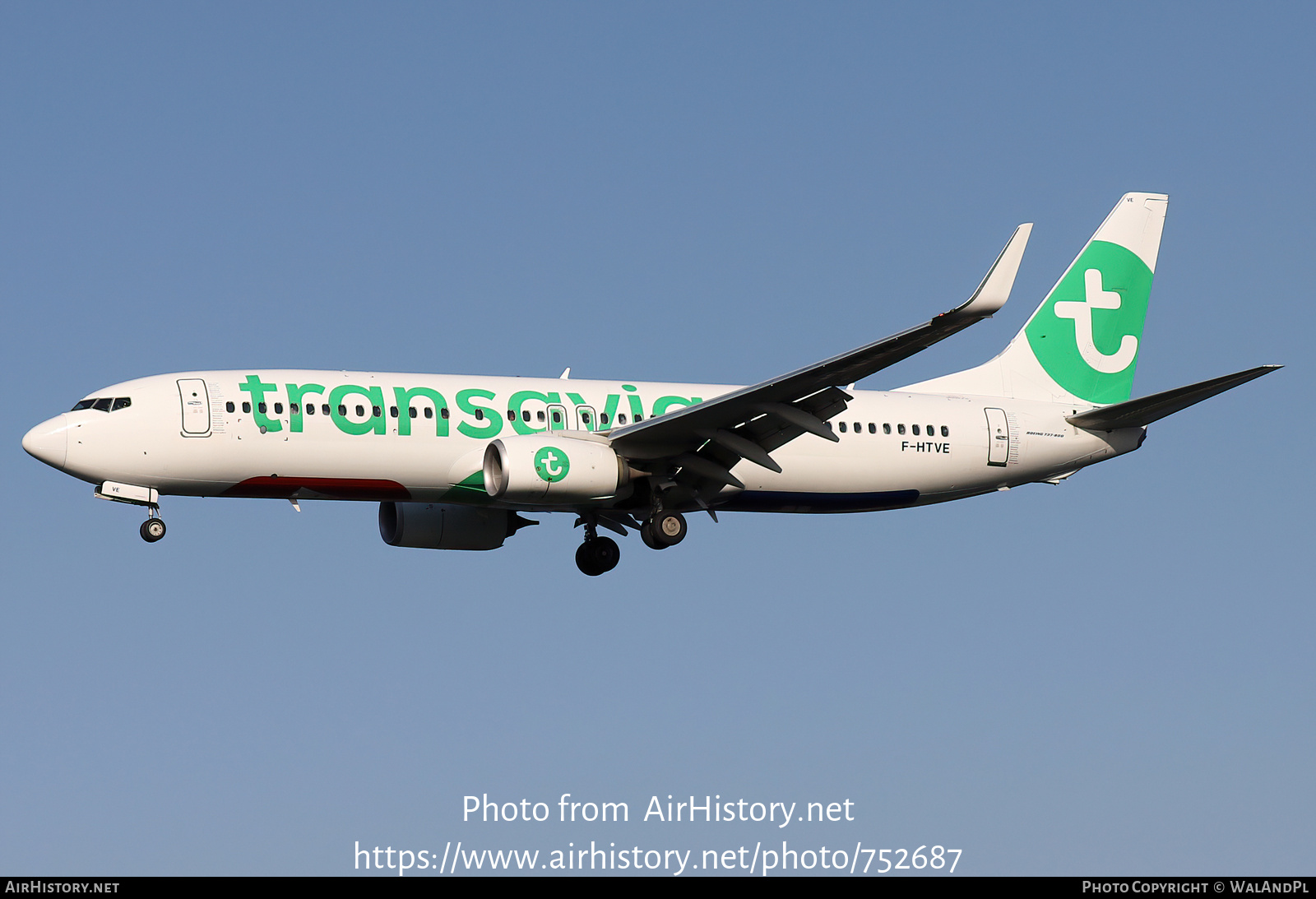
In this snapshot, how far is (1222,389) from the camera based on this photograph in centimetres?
3703

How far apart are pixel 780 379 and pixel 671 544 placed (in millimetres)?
6265

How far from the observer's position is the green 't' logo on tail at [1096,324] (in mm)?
44500

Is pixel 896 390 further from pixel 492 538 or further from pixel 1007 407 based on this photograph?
pixel 492 538

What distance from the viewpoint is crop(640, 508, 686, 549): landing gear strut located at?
3950 cm

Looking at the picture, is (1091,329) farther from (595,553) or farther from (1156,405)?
(595,553)

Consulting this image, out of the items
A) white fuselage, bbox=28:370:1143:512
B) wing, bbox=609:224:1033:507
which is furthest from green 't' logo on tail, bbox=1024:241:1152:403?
wing, bbox=609:224:1033:507

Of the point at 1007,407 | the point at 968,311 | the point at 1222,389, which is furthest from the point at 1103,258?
the point at 968,311

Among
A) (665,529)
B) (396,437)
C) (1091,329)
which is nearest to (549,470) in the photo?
(396,437)

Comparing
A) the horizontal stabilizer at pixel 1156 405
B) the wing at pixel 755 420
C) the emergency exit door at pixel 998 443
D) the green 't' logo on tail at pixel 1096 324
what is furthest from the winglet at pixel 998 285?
the green 't' logo on tail at pixel 1096 324

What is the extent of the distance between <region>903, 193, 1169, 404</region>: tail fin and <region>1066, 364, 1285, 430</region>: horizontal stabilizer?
1.69 metres

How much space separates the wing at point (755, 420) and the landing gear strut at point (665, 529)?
0.46 metres

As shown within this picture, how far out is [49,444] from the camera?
36.6 m

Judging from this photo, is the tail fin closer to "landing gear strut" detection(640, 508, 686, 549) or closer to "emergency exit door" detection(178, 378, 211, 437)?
"landing gear strut" detection(640, 508, 686, 549)

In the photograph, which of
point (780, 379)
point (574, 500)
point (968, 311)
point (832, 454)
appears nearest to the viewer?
point (968, 311)
